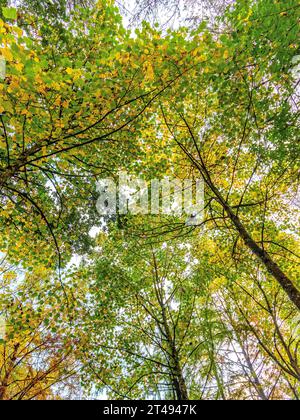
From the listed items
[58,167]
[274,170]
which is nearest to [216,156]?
[274,170]

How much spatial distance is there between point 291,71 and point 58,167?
4804 mm

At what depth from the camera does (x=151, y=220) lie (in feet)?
18.7

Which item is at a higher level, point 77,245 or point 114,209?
point 114,209

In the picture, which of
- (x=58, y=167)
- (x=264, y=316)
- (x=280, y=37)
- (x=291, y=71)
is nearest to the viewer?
(x=280, y=37)

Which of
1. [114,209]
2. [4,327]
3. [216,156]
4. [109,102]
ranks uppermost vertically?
[216,156]

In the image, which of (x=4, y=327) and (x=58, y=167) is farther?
(x=58, y=167)

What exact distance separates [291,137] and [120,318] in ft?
19.7

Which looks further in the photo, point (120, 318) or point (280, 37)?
point (120, 318)

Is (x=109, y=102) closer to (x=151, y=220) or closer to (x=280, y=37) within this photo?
(x=280, y=37)
